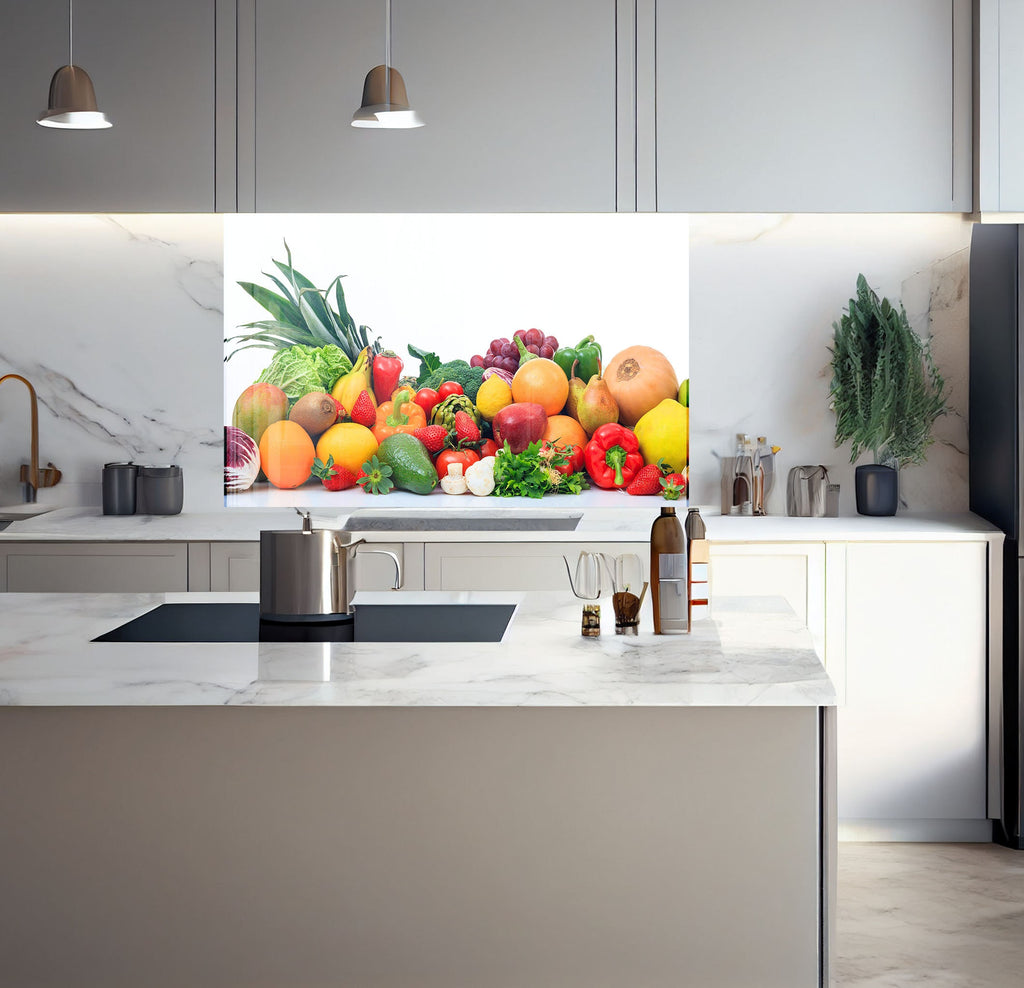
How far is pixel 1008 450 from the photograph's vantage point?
345cm

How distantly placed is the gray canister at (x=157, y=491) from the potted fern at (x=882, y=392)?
2.29 meters

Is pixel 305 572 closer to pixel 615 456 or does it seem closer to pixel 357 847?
pixel 357 847

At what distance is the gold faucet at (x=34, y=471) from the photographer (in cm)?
408

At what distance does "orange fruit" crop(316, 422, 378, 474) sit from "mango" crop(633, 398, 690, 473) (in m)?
1.00

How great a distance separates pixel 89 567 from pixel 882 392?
2620 millimetres

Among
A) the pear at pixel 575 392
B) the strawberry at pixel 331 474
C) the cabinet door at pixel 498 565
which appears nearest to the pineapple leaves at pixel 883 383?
the pear at pixel 575 392

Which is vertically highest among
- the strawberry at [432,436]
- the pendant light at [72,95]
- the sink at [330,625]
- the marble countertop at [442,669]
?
the pendant light at [72,95]

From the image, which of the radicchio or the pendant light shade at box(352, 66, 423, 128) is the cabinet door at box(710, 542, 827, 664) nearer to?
the pendant light shade at box(352, 66, 423, 128)

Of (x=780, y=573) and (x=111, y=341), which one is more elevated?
(x=111, y=341)

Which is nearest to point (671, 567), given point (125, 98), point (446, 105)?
point (446, 105)

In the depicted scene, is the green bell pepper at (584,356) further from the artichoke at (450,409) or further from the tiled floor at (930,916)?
the tiled floor at (930,916)

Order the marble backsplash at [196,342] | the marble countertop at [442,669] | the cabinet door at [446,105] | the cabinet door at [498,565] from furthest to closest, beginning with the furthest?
1. the marble backsplash at [196,342]
2. the cabinet door at [446,105]
3. the cabinet door at [498,565]
4. the marble countertop at [442,669]

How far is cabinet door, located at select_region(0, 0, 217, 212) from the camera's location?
367 cm

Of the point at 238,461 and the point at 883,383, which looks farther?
the point at 238,461
